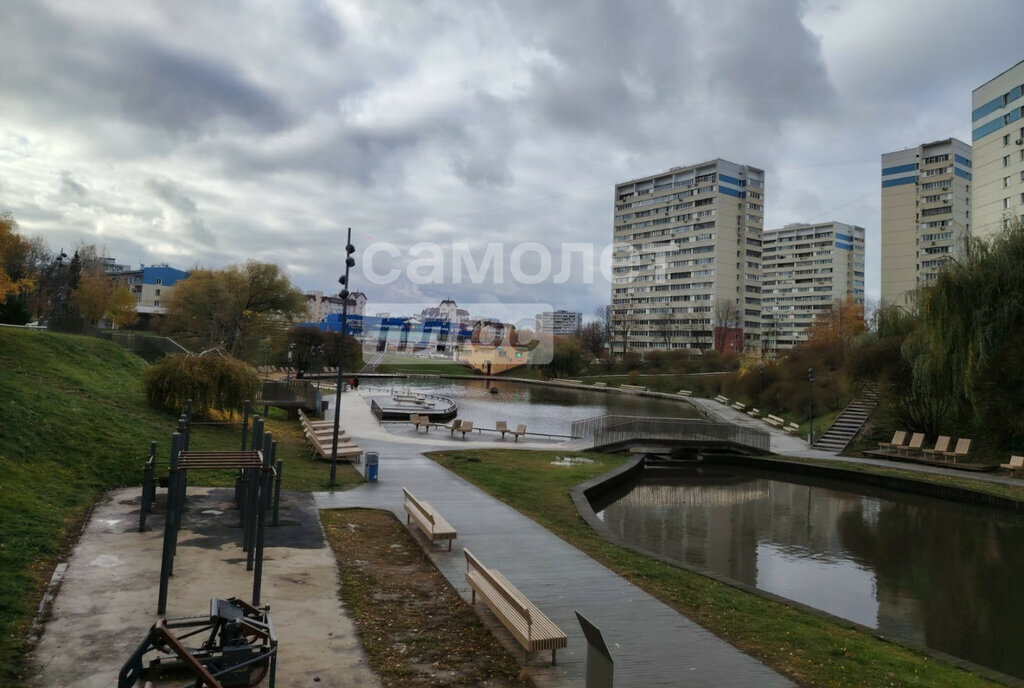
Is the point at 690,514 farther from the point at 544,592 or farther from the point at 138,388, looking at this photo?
the point at 138,388

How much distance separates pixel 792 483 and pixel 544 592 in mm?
17496

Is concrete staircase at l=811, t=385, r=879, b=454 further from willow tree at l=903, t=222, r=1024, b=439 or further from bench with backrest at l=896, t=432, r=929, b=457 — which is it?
willow tree at l=903, t=222, r=1024, b=439

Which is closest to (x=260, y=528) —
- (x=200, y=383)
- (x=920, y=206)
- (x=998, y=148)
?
(x=200, y=383)

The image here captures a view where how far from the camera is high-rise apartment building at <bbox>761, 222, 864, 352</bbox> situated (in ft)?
431

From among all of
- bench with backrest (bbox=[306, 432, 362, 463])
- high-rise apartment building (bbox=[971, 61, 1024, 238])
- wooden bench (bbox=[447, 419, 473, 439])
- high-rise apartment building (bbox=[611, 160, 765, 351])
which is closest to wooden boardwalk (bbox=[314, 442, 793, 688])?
bench with backrest (bbox=[306, 432, 362, 463])

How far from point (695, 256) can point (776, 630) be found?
103773 millimetres

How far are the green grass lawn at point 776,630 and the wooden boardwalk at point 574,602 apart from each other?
1.15ft

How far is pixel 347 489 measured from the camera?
1576cm

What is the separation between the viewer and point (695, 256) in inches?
4188

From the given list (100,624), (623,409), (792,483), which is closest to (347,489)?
(100,624)

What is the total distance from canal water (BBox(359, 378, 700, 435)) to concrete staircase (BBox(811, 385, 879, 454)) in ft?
39.0

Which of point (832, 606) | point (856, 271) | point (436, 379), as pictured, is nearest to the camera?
point (832, 606)

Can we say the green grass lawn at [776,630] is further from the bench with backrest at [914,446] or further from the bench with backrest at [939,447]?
the bench with backrest at [914,446]

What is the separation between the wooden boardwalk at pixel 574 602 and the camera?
6.55m
